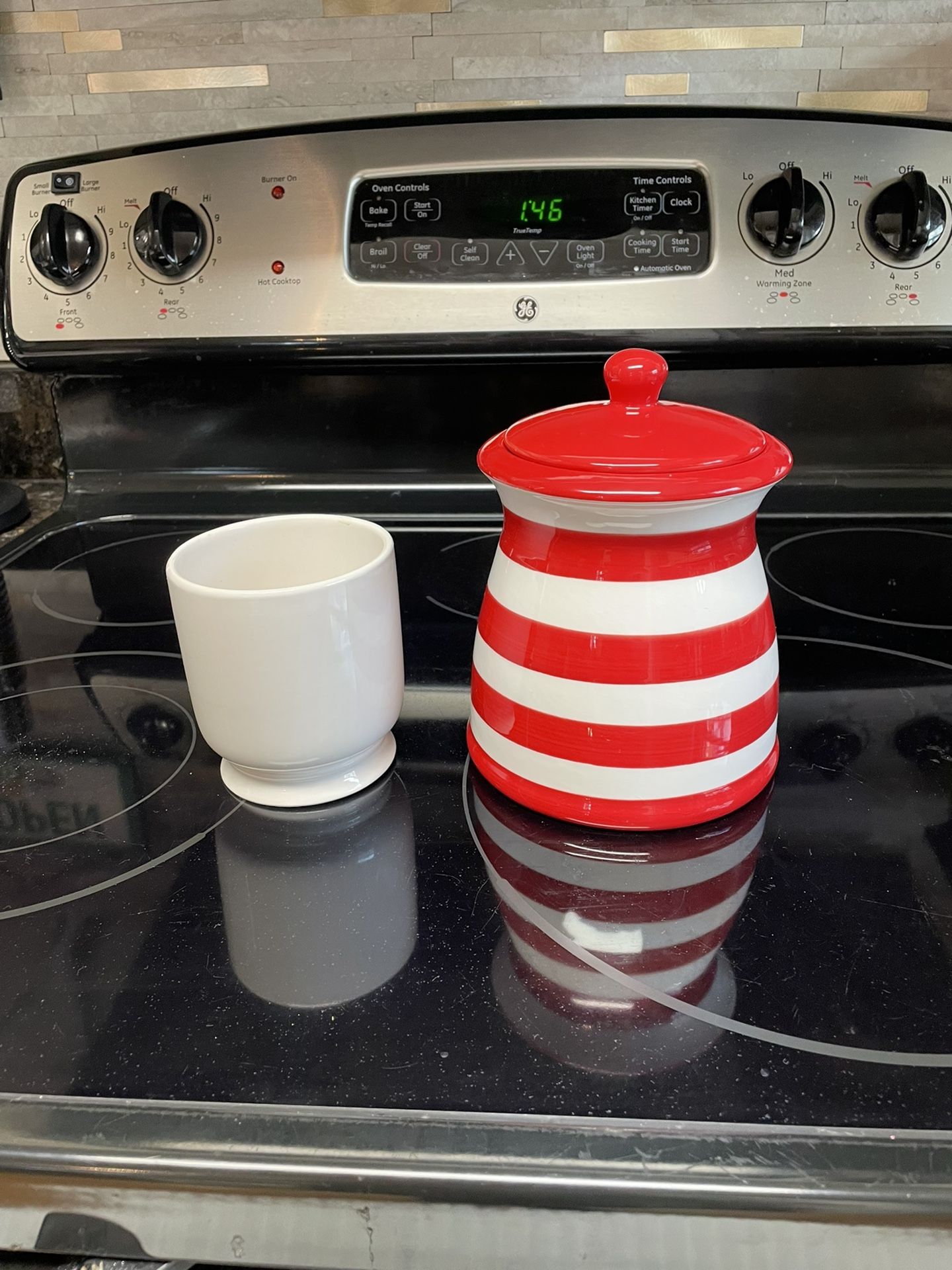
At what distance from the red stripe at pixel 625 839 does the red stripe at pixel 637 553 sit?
0.12 meters

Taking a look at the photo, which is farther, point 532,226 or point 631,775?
point 532,226

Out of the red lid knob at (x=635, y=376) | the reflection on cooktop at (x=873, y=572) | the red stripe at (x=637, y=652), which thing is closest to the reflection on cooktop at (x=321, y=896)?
the red stripe at (x=637, y=652)

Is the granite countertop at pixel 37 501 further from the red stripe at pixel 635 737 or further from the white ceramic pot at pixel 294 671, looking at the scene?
the red stripe at pixel 635 737

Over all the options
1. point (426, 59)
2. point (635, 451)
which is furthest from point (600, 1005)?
point (426, 59)

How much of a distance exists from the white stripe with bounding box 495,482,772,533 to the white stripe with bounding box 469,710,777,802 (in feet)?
0.35

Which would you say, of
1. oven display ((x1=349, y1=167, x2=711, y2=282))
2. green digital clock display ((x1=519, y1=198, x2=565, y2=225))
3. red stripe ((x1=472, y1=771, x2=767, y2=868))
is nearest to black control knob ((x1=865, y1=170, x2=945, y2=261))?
oven display ((x1=349, y1=167, x2=711, y2=282))

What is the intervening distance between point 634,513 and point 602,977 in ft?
0.60

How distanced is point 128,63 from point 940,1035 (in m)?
0.95

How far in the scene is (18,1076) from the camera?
319 mm

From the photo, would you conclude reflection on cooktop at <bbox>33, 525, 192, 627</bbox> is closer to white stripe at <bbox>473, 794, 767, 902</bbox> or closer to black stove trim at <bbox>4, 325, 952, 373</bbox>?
black stove trim at <bbox>4, 325, 952, 373</bbox>

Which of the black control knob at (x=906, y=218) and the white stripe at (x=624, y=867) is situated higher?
the black control knob at (x=906, y=218)

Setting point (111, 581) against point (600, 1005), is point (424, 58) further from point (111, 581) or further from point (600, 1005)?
point (600, 1005)

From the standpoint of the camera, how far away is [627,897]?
0.40m

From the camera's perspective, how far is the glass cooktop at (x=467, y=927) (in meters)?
0.32
